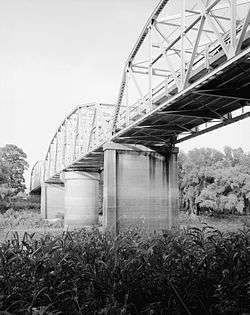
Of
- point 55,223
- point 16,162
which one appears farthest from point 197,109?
point 16,162

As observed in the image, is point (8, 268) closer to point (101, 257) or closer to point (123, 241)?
point (101, 257)

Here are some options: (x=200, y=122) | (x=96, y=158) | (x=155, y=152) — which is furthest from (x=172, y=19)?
(x=96, y=158)

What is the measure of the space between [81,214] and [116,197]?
20402 mm

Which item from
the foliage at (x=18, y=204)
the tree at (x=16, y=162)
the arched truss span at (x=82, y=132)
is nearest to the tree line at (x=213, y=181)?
the foliage at (x=18, y=204)

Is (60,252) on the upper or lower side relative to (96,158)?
lower

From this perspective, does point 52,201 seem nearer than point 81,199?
No

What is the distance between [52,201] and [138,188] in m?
42.1

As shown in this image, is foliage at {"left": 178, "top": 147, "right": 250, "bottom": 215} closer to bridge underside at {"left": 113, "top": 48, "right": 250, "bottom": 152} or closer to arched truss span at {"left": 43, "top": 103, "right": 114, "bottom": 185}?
arched truss span at {"left": 43, "top": 103, "right": 114, "bottom": 185}

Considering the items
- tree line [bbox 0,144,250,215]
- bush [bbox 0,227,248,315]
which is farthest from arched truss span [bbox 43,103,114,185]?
bush [bbox 0,227,248,315]

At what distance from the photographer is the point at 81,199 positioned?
50.2 meters

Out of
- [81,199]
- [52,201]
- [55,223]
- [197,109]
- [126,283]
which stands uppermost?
[197,109]

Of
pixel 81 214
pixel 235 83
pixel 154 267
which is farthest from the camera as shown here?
pixel 81 214

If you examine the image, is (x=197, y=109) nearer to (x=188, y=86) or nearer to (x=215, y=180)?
(x=188, y=86)

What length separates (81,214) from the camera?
49.8 meters
